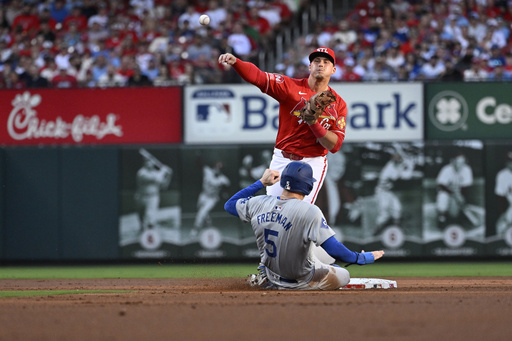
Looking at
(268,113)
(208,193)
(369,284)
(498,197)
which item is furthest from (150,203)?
(369,284)

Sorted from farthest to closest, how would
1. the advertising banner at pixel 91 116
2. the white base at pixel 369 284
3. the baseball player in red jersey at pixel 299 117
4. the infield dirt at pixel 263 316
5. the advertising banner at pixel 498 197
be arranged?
the advertising banner at pixel 91 116 → the advertising banner at pixel 498 197 → the white base at pixel 369 284 → the baseball player in red jersey at pixel 299 117 → the infield dirt at pixel 263 316

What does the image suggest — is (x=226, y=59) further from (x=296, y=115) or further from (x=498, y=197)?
(x=498, y=197)

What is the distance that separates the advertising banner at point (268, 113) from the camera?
15.4m

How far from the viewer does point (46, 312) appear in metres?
5.97

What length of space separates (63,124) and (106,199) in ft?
5.62

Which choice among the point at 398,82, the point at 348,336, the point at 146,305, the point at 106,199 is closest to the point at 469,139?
the point at 398,82

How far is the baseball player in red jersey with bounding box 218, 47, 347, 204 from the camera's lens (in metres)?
7.98

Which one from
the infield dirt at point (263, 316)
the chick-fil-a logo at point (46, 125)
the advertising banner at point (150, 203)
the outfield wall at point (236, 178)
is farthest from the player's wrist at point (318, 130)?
the chick-fil-a logo at point (46, 125)

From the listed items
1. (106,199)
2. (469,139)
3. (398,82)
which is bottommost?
(106,199)

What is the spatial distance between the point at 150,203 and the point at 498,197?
21.5ft

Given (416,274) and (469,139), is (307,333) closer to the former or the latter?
Answer: (416,274)

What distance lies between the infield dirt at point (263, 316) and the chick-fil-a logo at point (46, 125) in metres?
8.41

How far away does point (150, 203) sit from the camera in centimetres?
1539

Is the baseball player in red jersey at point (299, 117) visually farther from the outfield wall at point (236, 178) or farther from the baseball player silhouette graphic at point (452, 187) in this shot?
the baseball player silhouette graphic at point (452, 187)
